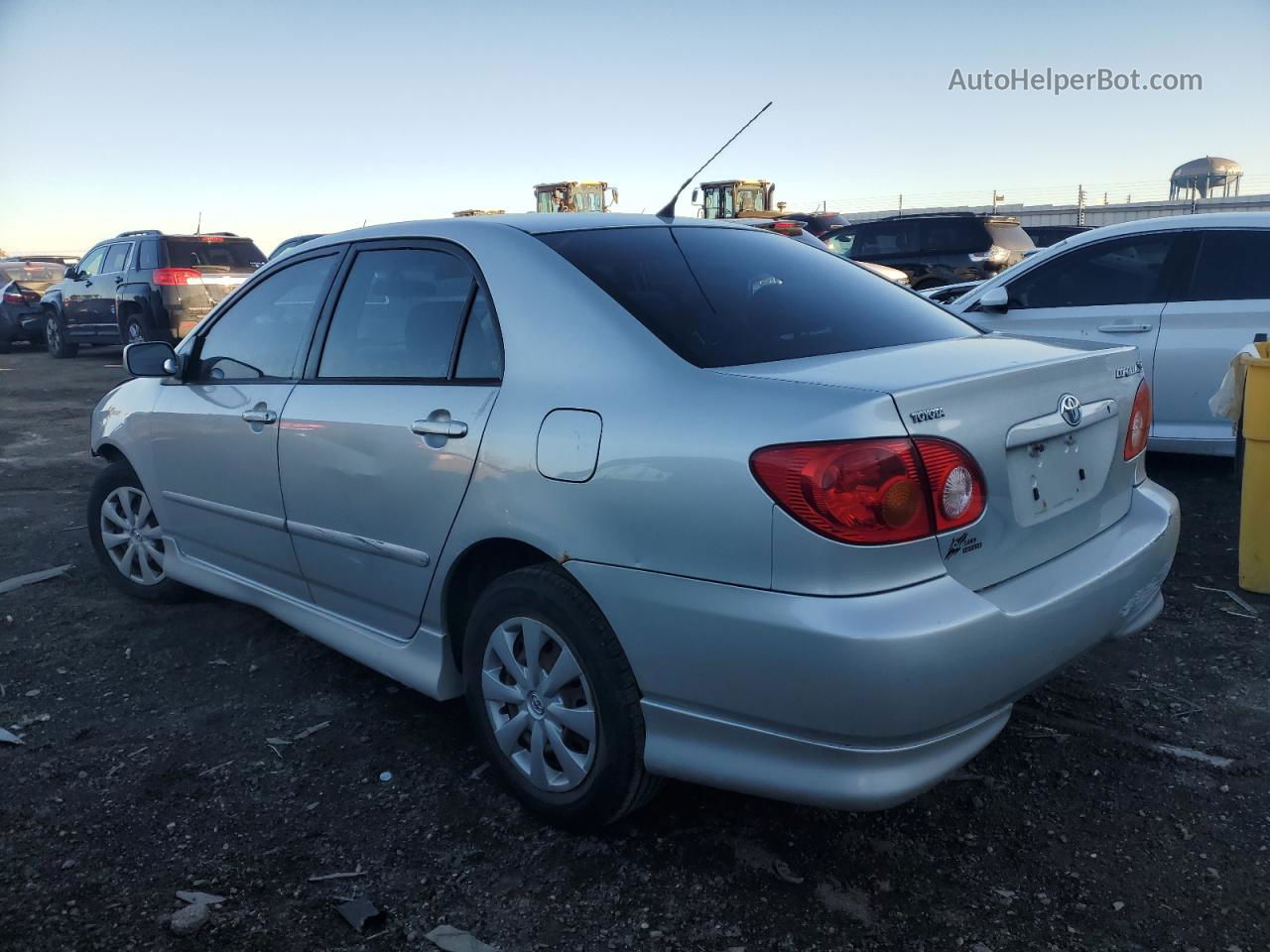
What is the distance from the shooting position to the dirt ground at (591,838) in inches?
92.8

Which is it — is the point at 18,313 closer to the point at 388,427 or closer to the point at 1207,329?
the point at 388,427

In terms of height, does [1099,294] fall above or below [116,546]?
above

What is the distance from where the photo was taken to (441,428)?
2.83 metres

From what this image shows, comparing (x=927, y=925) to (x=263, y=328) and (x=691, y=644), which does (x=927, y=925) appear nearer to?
(x=691, y=644)

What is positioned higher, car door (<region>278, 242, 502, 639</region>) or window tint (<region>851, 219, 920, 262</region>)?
window tint (<region>851, 219, 920, 262</region>)

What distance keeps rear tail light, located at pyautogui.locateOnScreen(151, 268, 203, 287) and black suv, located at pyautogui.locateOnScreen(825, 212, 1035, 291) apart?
389 inches

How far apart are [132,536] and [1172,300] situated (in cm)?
573

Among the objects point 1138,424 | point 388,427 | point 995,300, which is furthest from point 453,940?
point 995,300

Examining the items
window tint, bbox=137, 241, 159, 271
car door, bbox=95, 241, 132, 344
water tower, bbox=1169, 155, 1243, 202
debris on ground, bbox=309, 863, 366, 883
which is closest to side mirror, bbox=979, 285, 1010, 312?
debris on ground, bbox=309, 863, 366, 883

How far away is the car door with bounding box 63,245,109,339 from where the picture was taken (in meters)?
16.2

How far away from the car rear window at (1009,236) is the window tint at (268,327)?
1369 centimetres

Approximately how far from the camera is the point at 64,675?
12.9 ft

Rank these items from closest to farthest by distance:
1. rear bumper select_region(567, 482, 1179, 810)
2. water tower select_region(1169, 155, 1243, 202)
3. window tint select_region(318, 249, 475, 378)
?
1. rear bumper select_region(567, 482, 1179, 810)
2. window tint select_region(318, 249, 475, 378)
3. water tower select_region(1169, 155, 1243, 202)

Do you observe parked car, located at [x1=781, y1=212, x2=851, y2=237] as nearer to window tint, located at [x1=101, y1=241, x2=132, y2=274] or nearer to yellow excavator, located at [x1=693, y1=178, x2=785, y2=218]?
yellow excavator, located at [x1=693, y1=178, x2=785, y2=218]
